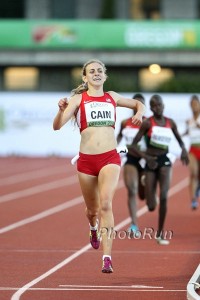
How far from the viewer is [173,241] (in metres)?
14.8

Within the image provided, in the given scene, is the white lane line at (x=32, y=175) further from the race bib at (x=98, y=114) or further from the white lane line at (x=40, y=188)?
the race bib at (x=98, y=114)

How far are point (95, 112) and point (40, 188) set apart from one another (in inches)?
618

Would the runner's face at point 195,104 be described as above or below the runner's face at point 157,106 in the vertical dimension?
below

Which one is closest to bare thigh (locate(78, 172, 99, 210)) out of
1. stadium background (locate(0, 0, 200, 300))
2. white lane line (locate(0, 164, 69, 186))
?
stadium background (locate(0, 0, 200, 300))

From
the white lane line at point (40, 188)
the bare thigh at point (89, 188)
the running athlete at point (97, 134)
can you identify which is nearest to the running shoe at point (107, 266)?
the running athlete at point (97, 134)

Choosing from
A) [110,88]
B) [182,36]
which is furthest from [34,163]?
[182,36]

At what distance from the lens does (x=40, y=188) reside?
2619 cm

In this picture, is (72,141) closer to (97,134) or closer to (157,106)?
(157,106)

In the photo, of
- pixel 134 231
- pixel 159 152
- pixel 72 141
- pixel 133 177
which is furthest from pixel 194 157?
pixel 72 141

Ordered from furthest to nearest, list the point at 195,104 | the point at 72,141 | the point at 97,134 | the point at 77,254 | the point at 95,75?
the point at 72,141, the point at 195,104, the point at 77,254, the point at 95,75, the point at 97,134

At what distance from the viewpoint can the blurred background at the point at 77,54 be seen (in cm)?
3938

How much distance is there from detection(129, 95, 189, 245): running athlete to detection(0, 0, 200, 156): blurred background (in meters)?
23.5

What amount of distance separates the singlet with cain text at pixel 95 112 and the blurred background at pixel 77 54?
27629 millimetres

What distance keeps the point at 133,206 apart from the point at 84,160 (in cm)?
515
